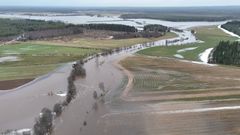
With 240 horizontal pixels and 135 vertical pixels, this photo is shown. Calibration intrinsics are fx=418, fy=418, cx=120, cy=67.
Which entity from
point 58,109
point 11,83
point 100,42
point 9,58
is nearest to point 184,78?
point 58,109

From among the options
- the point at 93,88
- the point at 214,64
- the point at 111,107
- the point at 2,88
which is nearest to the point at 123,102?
the point at 111,107

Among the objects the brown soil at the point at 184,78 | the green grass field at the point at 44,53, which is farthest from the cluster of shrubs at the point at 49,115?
the green grass field at the point at 44,53

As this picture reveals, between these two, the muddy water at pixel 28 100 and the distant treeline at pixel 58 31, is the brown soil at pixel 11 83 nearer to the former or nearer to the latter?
the muddy water at pixel 28 100

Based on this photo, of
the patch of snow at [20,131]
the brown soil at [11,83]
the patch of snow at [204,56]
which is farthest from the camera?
the patch of snow at [204,56]

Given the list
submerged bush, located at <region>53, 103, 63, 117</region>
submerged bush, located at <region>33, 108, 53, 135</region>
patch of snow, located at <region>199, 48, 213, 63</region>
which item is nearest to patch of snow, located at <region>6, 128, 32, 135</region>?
submerged bush, located at <region>33, 108, 53, 135</region>

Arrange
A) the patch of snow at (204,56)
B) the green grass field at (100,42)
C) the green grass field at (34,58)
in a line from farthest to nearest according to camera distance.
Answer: the green grass field at (100,42) < the patch of snow at (204,56) < the green grass field at (34,58)

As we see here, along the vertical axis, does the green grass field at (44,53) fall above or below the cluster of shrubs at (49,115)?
below

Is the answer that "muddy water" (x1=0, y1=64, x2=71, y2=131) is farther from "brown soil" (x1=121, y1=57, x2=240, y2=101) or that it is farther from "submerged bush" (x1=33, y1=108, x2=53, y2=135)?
"brown soil" (x1=121, y1=57, x2=240, y2=101)
